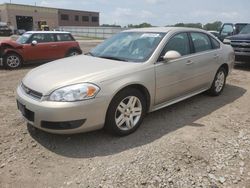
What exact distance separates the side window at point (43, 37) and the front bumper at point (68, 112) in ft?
26.3

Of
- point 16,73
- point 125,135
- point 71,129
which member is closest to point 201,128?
point 125,135

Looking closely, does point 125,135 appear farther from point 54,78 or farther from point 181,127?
point 54,78

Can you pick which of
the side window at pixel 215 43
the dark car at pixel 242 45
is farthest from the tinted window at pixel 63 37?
the side window at pixel 215 43

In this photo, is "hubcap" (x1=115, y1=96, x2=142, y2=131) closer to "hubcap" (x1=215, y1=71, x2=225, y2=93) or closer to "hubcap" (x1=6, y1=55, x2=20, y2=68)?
"hubcap" (x1=215, y1=71, x2=225, y2=93)

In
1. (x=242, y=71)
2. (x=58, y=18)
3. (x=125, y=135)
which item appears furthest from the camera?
(x=58, y=18)

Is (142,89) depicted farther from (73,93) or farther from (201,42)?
(201,42)

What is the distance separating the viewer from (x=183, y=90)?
5051mm

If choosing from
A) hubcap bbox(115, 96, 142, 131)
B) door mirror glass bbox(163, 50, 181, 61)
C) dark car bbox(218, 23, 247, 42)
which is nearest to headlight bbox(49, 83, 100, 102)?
hubcap bbox(115, 96, 142, 131)

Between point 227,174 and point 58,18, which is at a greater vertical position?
point 58,18

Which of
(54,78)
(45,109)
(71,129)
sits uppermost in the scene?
(54,78)

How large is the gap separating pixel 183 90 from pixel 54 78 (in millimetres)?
2383

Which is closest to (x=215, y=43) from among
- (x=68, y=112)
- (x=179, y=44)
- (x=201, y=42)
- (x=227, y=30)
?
(x=201, y=42)

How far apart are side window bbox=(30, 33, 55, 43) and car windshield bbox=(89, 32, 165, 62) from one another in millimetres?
6756

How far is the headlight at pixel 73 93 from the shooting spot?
3514 mm
